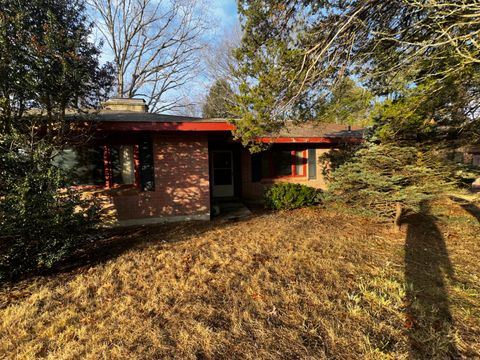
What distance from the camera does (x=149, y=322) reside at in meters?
2.56

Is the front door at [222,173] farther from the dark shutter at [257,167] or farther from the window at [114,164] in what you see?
the window at [114,164]

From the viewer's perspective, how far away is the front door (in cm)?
1016

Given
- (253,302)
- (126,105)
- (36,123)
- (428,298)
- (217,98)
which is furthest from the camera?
(217,98)

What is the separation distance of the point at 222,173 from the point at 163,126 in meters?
4.58

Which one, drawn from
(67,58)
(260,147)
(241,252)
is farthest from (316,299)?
(67,58)

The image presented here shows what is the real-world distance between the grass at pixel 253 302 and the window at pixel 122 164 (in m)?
Result: 2.37

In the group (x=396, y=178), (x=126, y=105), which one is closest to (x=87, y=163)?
(x=126, y=105)

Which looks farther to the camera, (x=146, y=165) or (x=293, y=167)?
(x=293, y=167)

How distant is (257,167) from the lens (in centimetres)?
980

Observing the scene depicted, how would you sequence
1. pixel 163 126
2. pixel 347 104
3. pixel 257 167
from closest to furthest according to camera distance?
pixel 347 104 → pixel 163 126 → pixel 257 167

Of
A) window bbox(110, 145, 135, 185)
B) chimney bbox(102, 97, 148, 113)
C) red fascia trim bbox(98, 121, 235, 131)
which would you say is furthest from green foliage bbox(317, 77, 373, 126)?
chimney bbox(102, 97, 148, 113)

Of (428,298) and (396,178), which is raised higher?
(396,178)

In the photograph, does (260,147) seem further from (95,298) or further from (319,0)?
(95,298)

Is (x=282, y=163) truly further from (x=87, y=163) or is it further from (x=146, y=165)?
(x=87, y=163)
